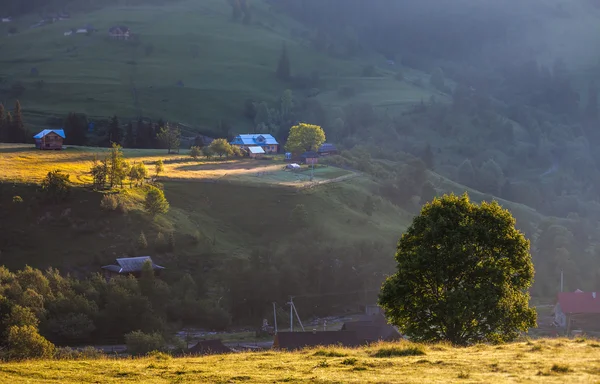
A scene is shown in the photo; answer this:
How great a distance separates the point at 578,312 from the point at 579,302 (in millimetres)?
1792

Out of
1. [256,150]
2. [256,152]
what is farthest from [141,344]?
[256,150]

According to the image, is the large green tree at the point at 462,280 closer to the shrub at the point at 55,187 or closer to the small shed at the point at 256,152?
the shrub at the point at 55,187

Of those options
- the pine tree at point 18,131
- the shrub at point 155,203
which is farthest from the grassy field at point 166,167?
the pine tree at point 18,131

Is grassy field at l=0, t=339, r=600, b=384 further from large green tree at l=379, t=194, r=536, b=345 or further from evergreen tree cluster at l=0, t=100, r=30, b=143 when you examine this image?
evergreen tree cluster at l=0, t=100, r=30, b=143

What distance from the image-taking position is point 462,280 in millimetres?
35875

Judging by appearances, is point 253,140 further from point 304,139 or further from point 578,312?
point 578,312

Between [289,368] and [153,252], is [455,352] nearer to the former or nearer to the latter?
[289,368]

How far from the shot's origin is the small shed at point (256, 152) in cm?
12738

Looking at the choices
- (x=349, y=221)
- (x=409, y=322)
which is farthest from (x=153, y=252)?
(x=409, y=322)

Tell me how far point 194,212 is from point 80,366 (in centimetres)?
6519

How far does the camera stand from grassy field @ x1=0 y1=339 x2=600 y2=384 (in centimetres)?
2164

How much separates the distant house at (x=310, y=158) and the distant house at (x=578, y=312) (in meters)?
49.4

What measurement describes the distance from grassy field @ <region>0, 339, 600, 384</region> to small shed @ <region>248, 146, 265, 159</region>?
100 meters

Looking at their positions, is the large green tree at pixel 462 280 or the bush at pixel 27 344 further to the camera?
the bush at pixel 27 344
